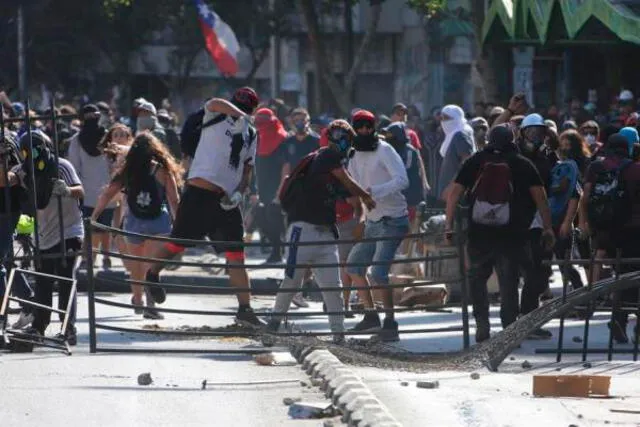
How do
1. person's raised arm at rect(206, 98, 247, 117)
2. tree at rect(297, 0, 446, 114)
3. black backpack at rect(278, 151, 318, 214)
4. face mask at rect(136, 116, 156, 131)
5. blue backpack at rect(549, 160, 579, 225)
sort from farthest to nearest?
tree at rect(297, 0, 446, 114) < face mask at rect(136, 116, 156, 131) < blue backpack at rect(549, 160, 579, 225) < person's raised arm at rect(206, 98, 247, 117) < black backpack at rect(278, 151, 318, 214)

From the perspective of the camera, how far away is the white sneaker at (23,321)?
1375cm

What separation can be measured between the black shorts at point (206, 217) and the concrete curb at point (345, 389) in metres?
1.58

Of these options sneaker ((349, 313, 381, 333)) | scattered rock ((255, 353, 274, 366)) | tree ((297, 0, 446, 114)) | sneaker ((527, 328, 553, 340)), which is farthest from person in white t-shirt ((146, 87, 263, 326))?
tree ((297, 0, 446, 114))

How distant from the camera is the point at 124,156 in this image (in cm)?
1517

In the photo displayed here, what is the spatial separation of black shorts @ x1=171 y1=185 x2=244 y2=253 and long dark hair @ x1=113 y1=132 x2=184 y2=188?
3.62 feet

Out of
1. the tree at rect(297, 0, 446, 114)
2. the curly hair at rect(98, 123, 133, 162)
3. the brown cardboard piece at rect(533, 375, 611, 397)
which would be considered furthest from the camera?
the tree at rect(297, 0, 446, 114)

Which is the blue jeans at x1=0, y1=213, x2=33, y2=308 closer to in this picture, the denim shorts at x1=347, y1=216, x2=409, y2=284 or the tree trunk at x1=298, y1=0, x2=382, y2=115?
the denim shorts at x1=347, y1=216, x2=409, y2=284

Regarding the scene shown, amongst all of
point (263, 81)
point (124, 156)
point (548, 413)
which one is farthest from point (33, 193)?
point (263, 81)

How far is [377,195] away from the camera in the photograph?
46.3 ft

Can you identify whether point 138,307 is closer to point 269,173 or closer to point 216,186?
point 216,186

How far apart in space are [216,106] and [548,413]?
16.0 ft

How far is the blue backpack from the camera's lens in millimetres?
15094

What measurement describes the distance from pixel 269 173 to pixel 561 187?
689 cm

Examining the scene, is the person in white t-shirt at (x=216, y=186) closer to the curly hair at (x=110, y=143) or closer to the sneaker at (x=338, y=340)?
the sneaker at (x=338, y=340)
